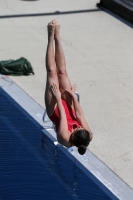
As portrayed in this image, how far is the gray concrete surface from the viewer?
8.68 meters

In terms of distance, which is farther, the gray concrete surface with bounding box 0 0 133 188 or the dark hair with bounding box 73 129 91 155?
the gray concrete surface with bounding box 0 0 133 188

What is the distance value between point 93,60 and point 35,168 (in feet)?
15.3

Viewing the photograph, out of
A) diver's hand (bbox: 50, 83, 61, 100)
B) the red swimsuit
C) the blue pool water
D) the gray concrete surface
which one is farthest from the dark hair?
the gray concrete surface

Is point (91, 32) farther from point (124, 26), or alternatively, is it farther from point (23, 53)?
point (23, 53)

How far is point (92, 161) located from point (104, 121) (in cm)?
135

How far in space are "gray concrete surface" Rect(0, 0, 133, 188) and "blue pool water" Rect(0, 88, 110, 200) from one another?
2.07ft

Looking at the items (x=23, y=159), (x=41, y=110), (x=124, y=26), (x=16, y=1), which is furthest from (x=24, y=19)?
(x=23, y=159)

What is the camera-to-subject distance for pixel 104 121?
926 centimetres

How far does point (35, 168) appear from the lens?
303 inches

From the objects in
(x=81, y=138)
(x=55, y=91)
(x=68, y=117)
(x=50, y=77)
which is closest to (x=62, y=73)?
(x=50, y=77)

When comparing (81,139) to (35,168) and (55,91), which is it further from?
(35,168)

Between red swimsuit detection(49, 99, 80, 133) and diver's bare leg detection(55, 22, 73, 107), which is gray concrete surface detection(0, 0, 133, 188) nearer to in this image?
red swimsuit detection(49, 99, 80, 133)

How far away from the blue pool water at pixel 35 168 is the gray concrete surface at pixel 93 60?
63 cm

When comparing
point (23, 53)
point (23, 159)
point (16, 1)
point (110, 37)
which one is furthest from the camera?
point (16, 1)
